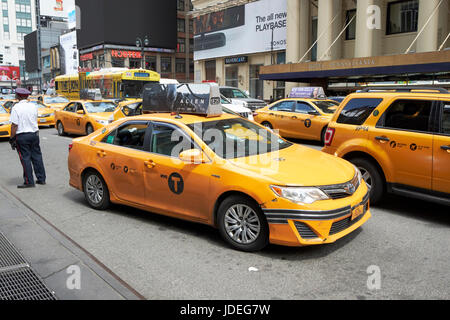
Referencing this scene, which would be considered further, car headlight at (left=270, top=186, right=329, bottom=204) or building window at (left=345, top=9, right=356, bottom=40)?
building window at (left=345, top=9, right=356, bottom=40)

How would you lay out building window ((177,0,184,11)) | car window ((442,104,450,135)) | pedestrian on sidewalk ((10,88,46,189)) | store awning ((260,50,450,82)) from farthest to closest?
building window ((177,0,184,11)), store awning ((260,50,450,82)), pedestrian on sidewalk ((10,88,46,189)), car window ((442,104,450,135))

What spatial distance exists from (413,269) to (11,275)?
4.08 meters

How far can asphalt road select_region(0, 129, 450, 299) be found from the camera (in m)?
3.88

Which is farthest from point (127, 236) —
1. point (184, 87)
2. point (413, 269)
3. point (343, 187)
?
point (413, 269)

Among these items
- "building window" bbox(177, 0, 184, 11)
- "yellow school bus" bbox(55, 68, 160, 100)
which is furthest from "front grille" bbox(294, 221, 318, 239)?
"building window" bbox(177, 0, 184, 11)

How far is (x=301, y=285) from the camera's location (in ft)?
13.0

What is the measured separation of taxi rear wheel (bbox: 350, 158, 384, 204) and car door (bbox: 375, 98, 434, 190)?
0.26 metres

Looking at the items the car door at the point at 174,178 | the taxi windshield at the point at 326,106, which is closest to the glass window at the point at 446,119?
the car door at the point at 174,178

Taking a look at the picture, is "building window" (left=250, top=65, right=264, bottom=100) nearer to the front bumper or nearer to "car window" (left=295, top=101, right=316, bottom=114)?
"car window" (left=295, top=101, right=316, bottom=114)

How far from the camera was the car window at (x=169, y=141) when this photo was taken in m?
5.40

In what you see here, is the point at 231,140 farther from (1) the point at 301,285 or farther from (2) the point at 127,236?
(1) the point at 301,285

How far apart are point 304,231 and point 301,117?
33.4 ft

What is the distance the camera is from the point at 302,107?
14.4m

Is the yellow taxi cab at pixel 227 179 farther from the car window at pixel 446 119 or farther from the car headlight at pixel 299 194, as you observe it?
the car window at pixel 446 119
